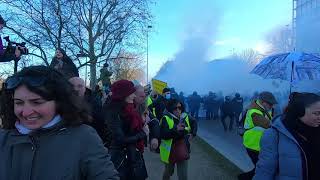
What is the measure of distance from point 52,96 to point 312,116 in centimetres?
231

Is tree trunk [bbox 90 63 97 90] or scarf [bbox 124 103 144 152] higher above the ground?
tree trunk [bbox 90 63 97 90]

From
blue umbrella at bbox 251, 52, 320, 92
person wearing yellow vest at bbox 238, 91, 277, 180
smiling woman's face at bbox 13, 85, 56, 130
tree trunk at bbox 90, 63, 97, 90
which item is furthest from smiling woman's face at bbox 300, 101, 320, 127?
tree trunk at bbox 90, 63, 97, 90

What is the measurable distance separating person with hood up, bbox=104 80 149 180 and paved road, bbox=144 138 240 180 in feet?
14.8

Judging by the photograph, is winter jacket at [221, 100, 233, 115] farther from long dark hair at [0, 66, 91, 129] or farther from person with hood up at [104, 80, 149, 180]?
long dark hair at [0, 66, 91, 129]

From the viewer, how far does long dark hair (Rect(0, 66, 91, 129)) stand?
104 inches

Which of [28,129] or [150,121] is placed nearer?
[28,129]

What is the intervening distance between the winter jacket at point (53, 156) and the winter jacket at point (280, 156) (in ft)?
6.00

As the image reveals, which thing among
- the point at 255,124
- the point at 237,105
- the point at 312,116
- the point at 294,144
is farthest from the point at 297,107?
the point at 237,105

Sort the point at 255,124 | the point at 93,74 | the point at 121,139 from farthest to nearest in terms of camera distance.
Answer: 1. the point at 93,74
2. the point at 255,124
3. the point at 121,139

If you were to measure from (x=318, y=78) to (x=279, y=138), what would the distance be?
2517 millimetres

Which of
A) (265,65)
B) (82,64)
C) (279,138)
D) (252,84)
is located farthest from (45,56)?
(279,138)

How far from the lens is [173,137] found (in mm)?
8023

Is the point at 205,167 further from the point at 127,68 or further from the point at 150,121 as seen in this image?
the point at 127,68

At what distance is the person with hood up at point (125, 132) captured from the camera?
5.14 meters
